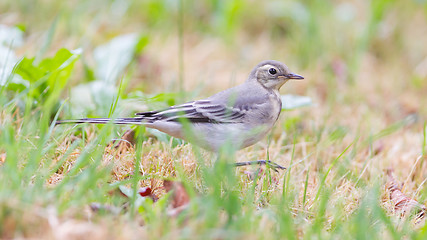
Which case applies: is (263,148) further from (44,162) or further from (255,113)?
(44,162)

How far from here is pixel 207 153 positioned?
464 centimetres

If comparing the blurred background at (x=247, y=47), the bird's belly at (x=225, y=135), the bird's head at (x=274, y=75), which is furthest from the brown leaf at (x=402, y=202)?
the blurred background at (x=247, y=47)

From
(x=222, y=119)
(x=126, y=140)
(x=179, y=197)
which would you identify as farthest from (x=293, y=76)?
(x=179, y=197)

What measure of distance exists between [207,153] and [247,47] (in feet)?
11.7

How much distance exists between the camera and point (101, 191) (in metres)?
2.99

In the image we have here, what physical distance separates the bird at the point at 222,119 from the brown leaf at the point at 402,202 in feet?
2.82

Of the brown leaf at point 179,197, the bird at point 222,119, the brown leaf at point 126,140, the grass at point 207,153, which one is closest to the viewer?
the grass at point 207,153

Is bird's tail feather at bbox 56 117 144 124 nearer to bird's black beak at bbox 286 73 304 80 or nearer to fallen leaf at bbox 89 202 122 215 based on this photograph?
fallen leaf at bbox 89 202 122 215

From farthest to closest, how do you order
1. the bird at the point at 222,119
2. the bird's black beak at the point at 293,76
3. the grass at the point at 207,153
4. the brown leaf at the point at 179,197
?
the bird's black beak at the point at 293,76
the bird at the point at 222,119
the brown leaf at the point at 179,197
the grass at the point at 207,153

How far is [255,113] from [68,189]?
1.76 metres

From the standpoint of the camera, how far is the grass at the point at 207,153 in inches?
115

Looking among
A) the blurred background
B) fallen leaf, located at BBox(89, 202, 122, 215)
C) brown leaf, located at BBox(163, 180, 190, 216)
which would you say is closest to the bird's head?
the blurred background

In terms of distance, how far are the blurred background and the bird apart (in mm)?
972

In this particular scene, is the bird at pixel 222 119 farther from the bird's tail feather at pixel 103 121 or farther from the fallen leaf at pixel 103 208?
the fallen leaf at pixel 103 208
